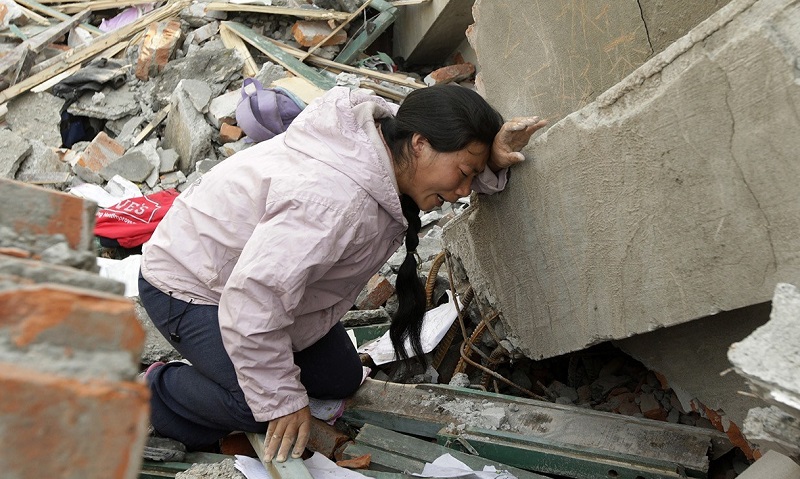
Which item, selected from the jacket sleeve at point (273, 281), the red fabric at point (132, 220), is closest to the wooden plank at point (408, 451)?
the jacket sleeve at point (273, 281)

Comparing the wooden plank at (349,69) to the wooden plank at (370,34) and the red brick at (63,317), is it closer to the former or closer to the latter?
the wooden plank at (370,34)

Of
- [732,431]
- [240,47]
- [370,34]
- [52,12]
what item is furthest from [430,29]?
[732,431]

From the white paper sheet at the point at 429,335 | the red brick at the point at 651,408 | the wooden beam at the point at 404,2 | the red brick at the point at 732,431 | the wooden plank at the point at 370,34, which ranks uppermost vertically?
the wooden beam at the point at 404,2

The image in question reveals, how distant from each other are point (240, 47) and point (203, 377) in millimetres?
4432

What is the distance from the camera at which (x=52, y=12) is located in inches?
304

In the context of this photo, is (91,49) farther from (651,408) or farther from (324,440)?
(651,408)

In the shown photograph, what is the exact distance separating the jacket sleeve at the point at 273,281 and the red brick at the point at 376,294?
1521mm

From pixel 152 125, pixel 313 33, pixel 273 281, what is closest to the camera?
pixel 273 281

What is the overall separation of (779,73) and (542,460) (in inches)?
57.0

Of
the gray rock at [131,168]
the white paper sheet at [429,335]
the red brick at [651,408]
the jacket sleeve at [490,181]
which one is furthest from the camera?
the gray rock at [131,168]

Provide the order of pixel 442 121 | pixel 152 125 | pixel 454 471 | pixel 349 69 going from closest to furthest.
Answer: pixel 442 121
pixel 454 471
pixel 152 125
pixel 349 69

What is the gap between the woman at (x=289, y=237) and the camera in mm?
2271

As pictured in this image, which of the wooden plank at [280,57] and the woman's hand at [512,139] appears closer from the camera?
the woman's hand at [512,139]

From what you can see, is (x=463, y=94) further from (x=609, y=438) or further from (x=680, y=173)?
(x=609, y=438)
